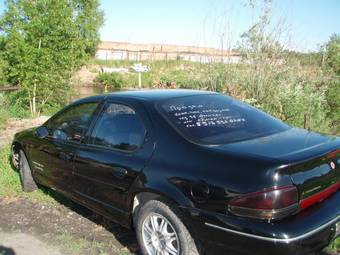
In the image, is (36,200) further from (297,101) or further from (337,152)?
(297,101)

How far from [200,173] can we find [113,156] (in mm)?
1103

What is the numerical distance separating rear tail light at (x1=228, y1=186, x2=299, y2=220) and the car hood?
25 cm

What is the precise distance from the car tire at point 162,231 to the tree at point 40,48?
9.96 metres

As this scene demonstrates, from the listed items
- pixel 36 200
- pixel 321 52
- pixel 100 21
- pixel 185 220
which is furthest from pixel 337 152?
pixel 100 21

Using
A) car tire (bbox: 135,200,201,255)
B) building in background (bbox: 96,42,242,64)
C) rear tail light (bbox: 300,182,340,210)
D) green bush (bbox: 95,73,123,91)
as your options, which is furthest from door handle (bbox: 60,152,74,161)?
building in background (bbox: 96,42,242,64)

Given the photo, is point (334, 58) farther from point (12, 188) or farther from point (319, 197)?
point (319, 197)

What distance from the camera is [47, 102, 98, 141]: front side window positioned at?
458cm

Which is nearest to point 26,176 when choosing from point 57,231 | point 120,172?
point 57,231

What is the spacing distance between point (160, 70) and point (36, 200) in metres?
37.2

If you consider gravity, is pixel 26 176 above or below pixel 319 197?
below

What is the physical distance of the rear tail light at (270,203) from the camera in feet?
9.30

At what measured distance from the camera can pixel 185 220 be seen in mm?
3260

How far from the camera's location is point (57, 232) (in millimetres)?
4637

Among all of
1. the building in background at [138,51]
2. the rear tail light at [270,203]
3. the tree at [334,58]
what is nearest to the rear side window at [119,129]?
the rear tail light at [270,203]
